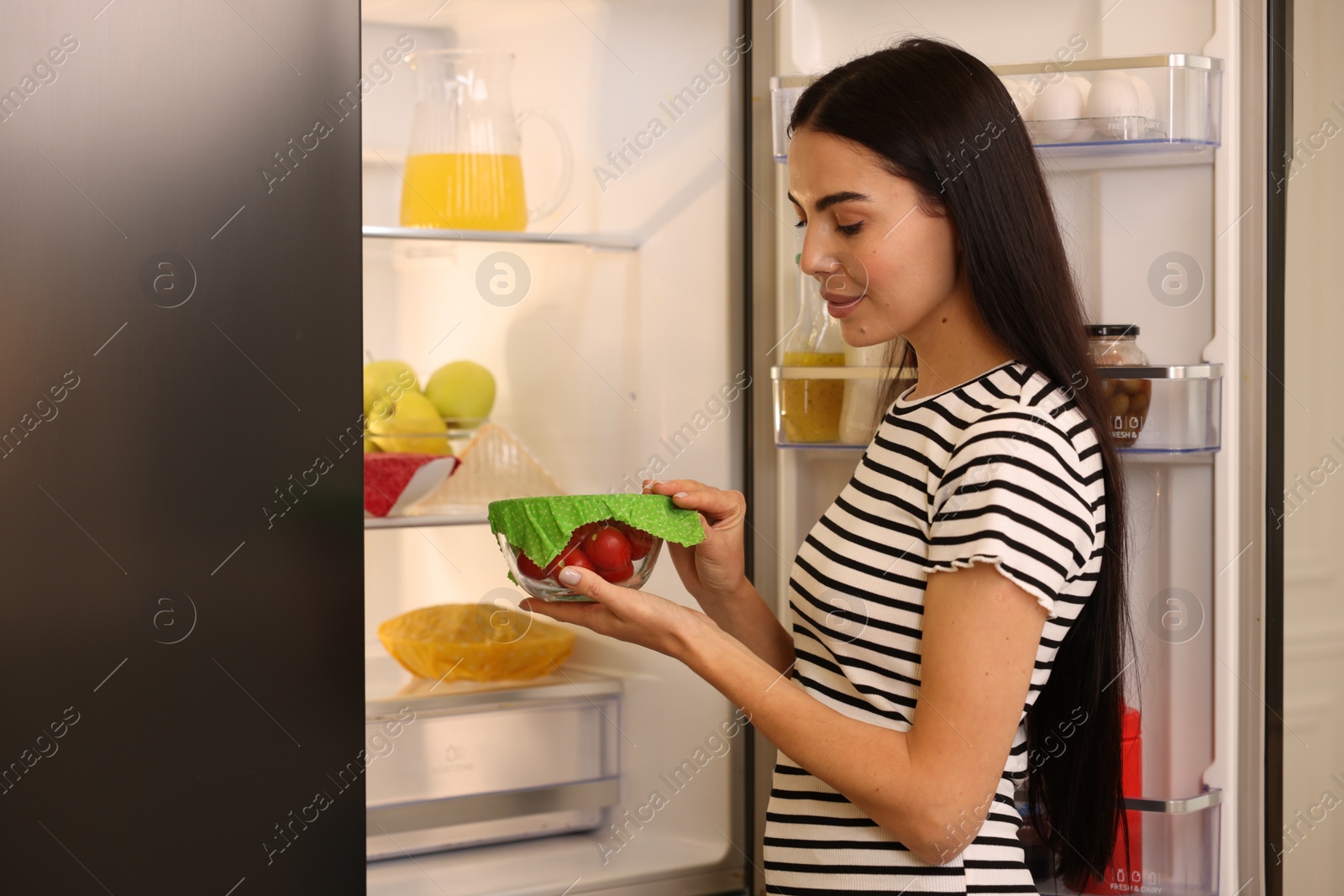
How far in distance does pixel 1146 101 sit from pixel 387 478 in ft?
2.80

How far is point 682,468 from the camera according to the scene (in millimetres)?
1335

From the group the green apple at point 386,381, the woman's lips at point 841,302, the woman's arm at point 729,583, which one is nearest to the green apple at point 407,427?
the green apple at point 386,381

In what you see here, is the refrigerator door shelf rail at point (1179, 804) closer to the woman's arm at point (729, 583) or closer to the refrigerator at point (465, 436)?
the refrigerator at point (465, 436)

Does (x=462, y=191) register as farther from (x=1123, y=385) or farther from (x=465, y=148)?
(x=1123, y=385)

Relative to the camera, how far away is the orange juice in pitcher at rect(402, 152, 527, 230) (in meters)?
1.30

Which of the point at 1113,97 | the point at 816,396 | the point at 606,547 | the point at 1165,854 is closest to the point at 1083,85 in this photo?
the point at 1113,97

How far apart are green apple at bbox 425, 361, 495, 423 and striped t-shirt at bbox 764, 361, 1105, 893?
591mm

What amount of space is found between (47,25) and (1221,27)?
101 cm

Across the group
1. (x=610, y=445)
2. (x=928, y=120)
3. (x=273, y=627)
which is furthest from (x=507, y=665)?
(x=928, y=120)

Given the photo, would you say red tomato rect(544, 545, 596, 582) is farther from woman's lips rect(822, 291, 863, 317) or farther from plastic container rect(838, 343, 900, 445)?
plastic container rect(838, 343, 900, 445)

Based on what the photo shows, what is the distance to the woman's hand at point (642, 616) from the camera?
0.80 metres

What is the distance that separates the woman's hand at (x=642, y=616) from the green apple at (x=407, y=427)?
20.1 inches

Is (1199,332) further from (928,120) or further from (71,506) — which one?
(71,506)

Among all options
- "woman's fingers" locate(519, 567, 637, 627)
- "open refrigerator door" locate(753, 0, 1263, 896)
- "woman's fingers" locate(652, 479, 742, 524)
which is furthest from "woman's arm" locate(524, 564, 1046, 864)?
"open refrigerator door" locate(753, 0, 1263, 896)
